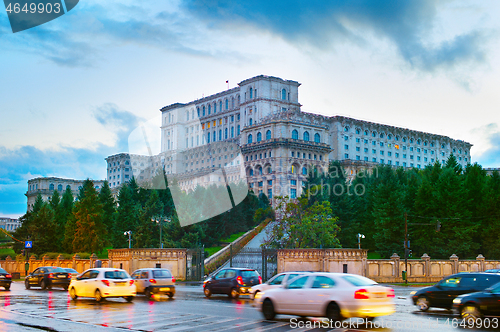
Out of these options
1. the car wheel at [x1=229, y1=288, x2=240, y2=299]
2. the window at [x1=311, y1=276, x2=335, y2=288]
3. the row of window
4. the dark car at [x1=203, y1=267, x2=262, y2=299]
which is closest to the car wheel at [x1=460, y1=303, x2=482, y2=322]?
the window at [x1=311, y1=276, x2=335, y2=288]

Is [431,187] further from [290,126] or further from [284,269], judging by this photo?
[290,126]

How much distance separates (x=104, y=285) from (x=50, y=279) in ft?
39.5

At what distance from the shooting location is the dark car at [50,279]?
107ft

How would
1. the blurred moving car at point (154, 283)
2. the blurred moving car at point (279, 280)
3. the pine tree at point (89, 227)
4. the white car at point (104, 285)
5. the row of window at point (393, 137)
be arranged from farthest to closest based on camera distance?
1. the row of window at point (393, 137)
2. the pine tree at point (89, 227)
3. the blurred moving car at point (154, 283)
4. the white car at point (104, 285)
5. the blurred moving car at point (279, 280)

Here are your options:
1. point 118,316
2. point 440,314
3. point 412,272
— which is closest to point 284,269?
point 412,272

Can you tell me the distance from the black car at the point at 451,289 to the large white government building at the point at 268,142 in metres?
82.4

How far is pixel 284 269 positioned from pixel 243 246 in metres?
24.0

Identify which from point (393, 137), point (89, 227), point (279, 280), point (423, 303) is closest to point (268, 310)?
point (279, 280)

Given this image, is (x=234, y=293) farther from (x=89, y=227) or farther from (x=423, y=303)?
(x=89, y=227)

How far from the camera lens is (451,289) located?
20422mm

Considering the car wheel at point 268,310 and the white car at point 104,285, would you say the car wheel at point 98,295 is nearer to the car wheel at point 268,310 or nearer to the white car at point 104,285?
the white car at point 104,285

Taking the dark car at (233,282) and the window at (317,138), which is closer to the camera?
the dark car at (233,282)

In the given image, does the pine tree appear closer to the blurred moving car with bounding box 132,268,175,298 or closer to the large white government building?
the large white government building

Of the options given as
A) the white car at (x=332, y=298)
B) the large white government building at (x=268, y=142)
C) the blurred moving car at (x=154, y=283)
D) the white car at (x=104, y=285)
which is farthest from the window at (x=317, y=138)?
the white car at (x=332, y=298)
